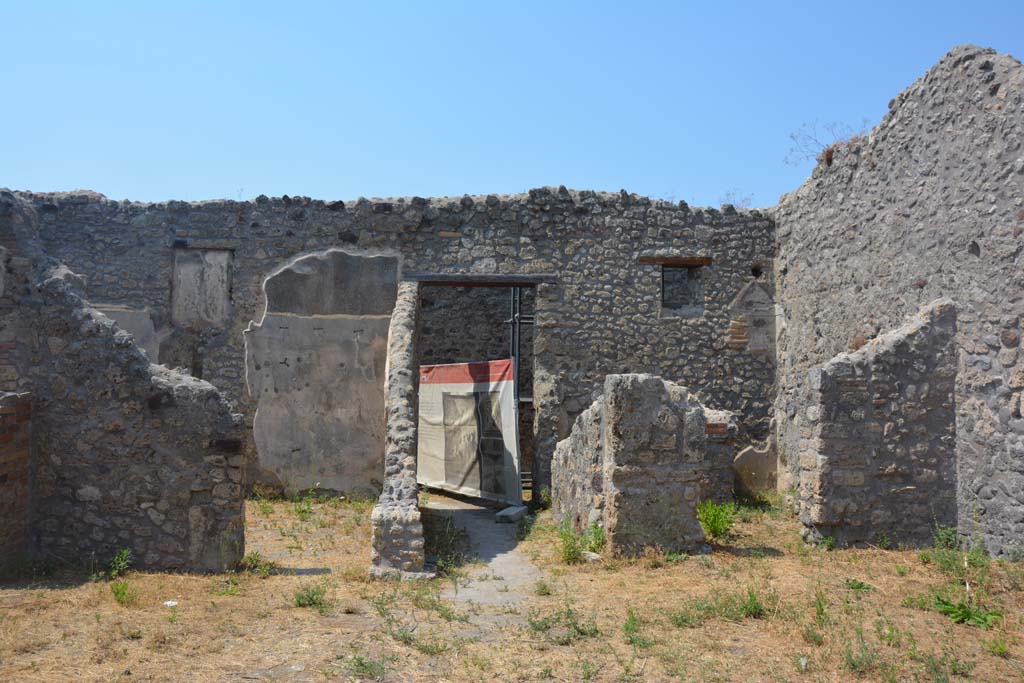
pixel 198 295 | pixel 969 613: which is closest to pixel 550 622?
pixel 969 613

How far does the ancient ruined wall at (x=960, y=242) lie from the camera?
→ 646 centimetres

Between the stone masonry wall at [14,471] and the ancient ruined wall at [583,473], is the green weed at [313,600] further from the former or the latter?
the ancient ruined wall at [583,473]

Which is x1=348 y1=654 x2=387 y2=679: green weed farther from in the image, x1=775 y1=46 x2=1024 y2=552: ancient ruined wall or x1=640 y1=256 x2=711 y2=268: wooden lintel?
x1=640 y1=256 x2=711 y2=268: wooden lintel

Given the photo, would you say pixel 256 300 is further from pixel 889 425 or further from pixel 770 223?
pixel 889 425

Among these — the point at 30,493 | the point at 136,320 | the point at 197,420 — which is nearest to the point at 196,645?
the point at 197,420

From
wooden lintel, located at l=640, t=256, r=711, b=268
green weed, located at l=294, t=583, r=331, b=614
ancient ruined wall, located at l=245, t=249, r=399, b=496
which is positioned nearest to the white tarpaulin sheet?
ancient ruined wall, located at l=245, t=249, r=399, b=496

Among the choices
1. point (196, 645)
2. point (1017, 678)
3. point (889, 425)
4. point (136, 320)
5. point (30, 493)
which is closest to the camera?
point (1017, 678)

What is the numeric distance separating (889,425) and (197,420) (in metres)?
5.74

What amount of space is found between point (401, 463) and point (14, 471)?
10.4ft

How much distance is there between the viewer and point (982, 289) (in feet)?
22.2

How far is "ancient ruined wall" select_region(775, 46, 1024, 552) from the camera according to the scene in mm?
6465

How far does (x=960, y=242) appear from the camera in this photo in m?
7.05

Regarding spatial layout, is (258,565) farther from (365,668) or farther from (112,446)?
(365,668)

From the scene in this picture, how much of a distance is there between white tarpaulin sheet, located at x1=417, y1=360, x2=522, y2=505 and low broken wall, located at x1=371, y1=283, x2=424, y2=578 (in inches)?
63.4
